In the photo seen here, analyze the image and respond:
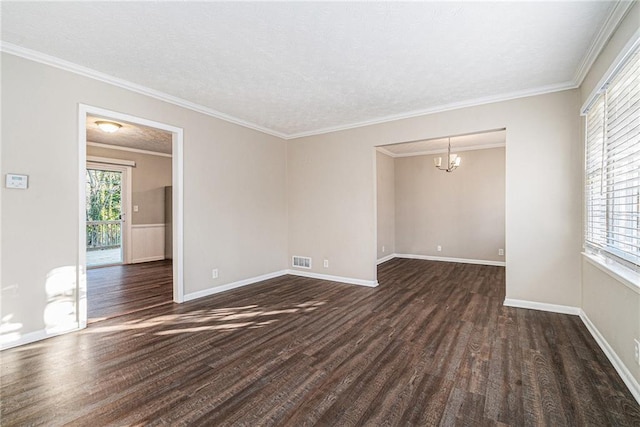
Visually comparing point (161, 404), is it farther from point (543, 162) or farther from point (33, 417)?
point (543, 162)

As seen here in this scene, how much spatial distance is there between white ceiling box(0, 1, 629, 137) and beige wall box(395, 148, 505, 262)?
10.3 feet

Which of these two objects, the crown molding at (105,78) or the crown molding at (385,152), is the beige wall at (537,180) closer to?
the crown molding at (385,152)

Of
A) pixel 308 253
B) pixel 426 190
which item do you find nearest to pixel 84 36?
pixel 308 253

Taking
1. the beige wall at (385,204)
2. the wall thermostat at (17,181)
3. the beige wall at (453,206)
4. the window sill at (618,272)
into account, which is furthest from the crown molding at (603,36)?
the wall thermostat at (17,181)

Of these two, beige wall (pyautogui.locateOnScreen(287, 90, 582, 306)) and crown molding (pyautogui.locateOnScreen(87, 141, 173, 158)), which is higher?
crown molding (pyautogui.locateOnScreen(87, 141, 173, 158))

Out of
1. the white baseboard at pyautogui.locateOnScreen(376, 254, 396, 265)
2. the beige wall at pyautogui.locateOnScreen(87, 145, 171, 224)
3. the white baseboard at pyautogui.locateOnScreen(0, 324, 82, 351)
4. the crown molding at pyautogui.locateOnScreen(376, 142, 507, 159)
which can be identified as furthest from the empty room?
the crown molding at pyautogui.locateOnScreen(376, 142, 507, 159)

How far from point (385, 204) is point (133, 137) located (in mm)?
5606

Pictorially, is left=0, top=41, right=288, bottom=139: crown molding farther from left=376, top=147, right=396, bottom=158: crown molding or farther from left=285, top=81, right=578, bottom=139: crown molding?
left=376, top=147, right=396, bottom=158: crown molding

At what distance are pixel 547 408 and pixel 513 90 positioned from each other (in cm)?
329

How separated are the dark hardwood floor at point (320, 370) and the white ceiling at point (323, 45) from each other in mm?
2641

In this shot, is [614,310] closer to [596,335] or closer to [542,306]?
[596,335]

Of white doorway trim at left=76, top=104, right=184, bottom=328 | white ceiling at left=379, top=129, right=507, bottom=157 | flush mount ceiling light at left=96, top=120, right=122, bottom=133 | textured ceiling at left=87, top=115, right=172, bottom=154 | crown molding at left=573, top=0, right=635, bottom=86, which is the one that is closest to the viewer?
crown molding at left=573, top=0, right=635, bottom=86

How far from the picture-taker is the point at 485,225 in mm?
6383

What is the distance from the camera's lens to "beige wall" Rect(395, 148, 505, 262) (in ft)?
20.6
